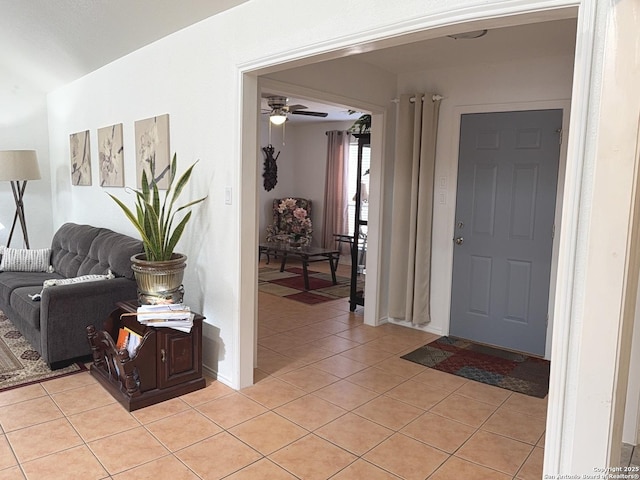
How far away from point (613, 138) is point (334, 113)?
5.84 metres

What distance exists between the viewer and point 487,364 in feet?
11.7

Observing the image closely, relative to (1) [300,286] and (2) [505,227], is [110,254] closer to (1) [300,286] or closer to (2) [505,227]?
(1) [300,286]

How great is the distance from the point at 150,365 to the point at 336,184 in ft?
18.4

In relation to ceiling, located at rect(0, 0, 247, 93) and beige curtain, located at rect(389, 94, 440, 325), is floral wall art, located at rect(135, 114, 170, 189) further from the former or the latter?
beige curtain, located at rect(389, 94, 440, 325)

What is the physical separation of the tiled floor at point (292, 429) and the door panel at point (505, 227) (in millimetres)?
932

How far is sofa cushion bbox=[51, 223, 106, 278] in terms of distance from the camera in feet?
13.7

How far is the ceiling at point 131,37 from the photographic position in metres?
3.07

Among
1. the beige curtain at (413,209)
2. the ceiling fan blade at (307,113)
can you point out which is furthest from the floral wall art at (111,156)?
the ceiling fan blade at (307,113)

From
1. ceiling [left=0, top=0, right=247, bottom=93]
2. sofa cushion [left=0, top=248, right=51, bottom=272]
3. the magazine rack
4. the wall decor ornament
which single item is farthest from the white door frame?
the wall decor ornament

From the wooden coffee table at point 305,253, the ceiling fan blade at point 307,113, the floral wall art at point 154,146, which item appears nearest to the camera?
the floral wall art at point 154,146

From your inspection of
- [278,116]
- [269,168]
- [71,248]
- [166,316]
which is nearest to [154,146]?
[166,316]

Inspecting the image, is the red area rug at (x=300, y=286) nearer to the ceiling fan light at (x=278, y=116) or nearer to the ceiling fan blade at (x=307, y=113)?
the ceiling fan light at (x=278, y=116)

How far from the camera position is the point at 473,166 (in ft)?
13.1

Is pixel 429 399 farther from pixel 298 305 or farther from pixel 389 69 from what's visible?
pixel 389 69
